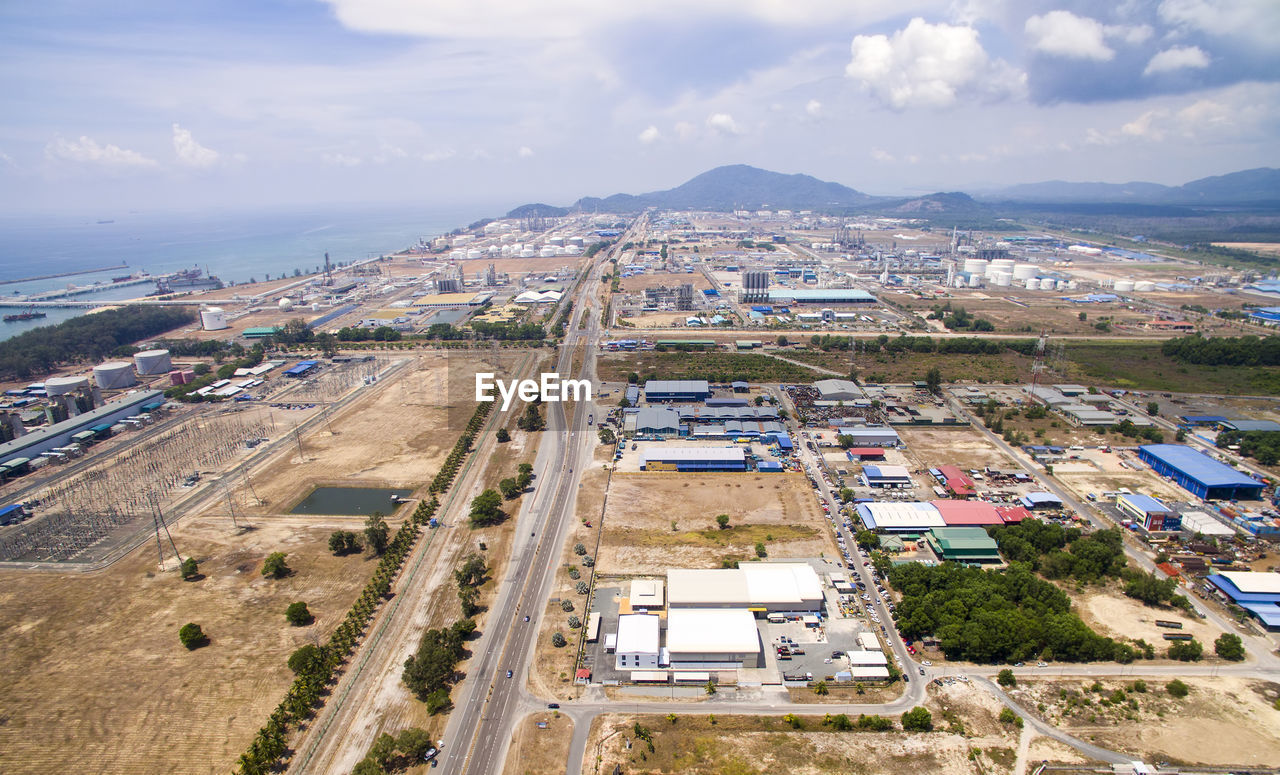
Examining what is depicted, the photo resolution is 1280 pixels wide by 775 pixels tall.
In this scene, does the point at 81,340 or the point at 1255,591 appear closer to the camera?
the point at 1255,591

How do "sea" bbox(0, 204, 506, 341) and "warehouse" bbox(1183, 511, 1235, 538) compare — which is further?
"sea" bbox(0, 204, 506, 341)

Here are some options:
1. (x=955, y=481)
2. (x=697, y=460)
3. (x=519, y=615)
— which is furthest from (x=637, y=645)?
(x=955, y=481)

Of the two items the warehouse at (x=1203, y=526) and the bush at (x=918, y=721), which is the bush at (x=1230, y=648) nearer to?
the warehouse at (x=1203, y=526)

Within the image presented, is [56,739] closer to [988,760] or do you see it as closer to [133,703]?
[133,703]

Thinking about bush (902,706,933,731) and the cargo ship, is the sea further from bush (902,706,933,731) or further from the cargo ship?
bush (902,706,933,731)

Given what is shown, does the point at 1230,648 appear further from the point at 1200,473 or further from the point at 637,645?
the point at 637,645

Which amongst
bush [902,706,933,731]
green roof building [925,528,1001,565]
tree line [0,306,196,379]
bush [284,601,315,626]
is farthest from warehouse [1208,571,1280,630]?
tree line [0,306,196,379]
